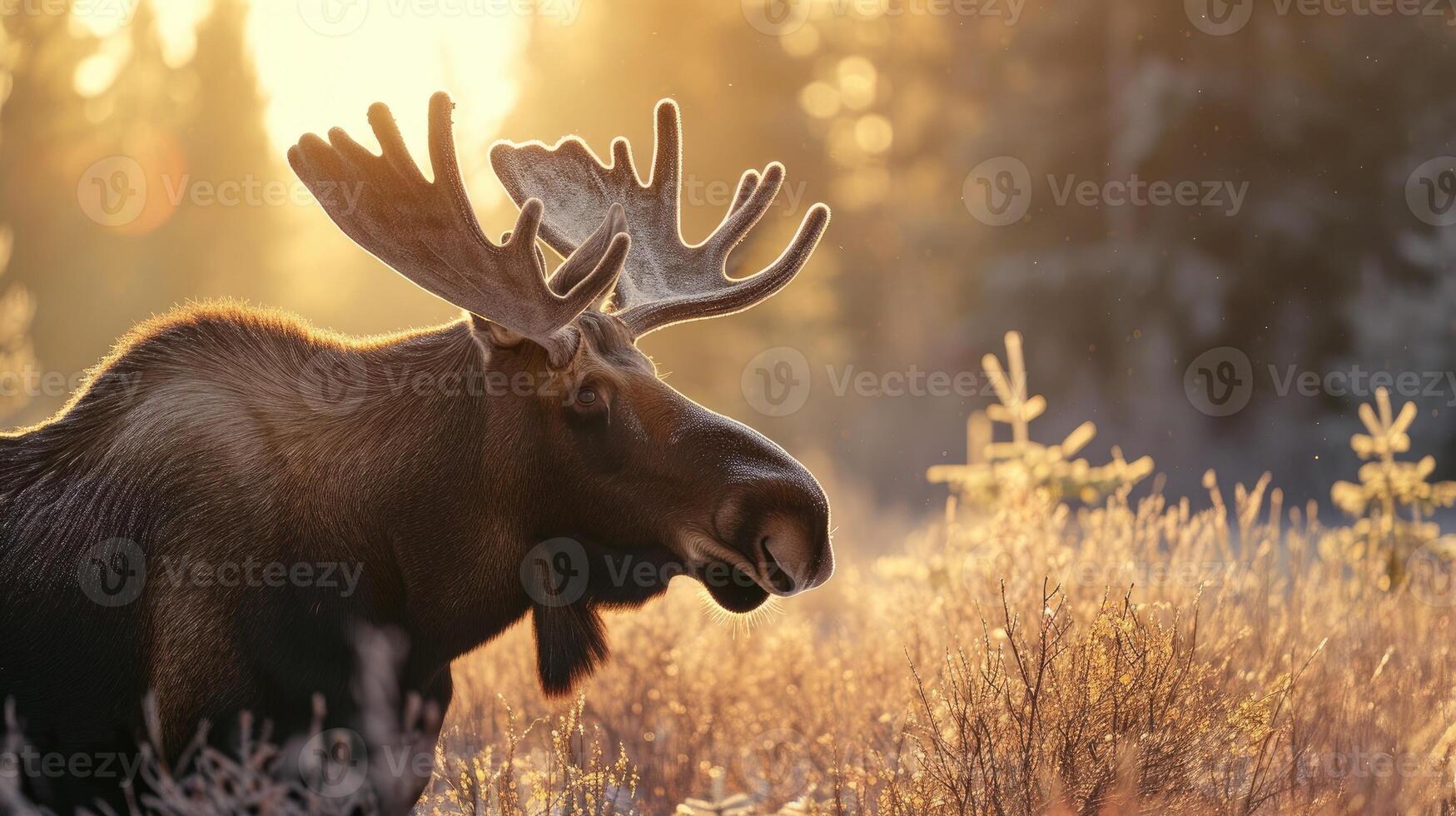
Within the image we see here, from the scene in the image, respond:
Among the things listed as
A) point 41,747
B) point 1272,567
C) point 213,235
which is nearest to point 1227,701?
point 1272,567

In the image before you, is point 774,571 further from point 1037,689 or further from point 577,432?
point 1037,689

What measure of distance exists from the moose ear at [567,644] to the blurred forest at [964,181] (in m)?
13.1

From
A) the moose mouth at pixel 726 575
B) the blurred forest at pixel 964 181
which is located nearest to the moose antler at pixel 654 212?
the moose mouth at pixel 726 575

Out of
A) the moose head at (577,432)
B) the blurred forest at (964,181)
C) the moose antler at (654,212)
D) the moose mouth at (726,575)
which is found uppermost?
the blurred forest at (964,181)

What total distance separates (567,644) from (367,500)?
693mm

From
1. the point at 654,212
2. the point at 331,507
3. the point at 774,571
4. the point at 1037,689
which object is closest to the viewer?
the point at 774,571

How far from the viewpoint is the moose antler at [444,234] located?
329 centimetres

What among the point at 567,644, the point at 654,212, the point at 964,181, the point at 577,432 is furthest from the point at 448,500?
the point at 964,181

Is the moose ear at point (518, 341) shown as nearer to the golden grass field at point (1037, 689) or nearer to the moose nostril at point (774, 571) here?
the moose nostril at point (774, 571)

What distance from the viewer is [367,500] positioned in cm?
334

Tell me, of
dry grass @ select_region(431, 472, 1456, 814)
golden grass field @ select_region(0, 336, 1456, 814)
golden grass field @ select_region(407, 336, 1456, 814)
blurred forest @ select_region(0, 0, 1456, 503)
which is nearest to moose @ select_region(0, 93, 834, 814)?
golden grass field @ select_region(0, 336, 1456, 814)

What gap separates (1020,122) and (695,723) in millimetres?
18015

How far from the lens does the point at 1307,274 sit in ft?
64.5

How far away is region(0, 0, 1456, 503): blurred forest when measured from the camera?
1916cm
